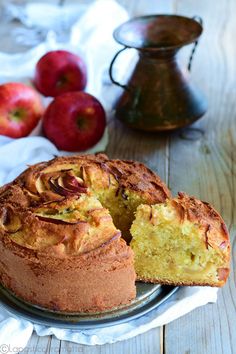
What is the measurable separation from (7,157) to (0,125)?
0.37 feet

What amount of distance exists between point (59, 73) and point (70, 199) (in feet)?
2.24

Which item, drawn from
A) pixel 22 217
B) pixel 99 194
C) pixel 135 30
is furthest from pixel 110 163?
pixel 135 30

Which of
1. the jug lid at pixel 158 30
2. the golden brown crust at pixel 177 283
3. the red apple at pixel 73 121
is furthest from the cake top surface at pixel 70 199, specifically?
the jug lid at pixel 158 30

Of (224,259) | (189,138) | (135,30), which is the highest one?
(135,30)

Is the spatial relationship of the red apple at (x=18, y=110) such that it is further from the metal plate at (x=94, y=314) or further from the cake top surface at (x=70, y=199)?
the metal plate at (x=94, y=314)

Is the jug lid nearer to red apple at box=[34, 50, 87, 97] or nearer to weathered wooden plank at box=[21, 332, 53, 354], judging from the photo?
red apple at box=[34, 50, 87, 97]

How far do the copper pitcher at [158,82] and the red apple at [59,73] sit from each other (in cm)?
17

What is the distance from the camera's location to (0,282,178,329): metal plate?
112 cm

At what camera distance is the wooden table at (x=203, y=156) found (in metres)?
1.10

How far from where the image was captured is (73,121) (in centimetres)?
161

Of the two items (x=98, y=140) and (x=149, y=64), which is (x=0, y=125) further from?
(x=149, y=64)

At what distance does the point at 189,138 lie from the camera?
5.63ft

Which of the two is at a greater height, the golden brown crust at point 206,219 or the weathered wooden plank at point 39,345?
the golden brown crust at point 206,219

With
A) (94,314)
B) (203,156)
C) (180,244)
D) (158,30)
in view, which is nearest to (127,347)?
(94,314)
